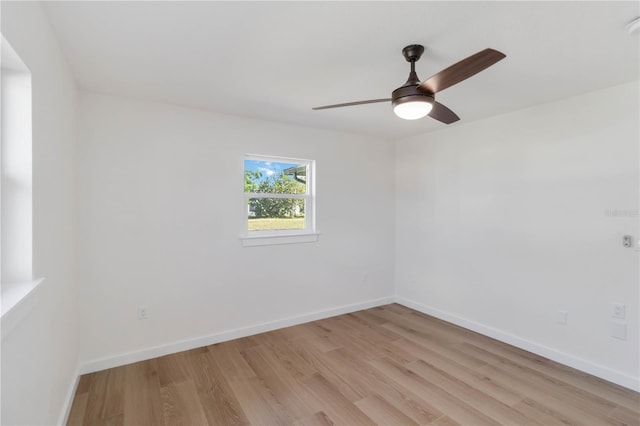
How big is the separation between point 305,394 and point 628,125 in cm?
323

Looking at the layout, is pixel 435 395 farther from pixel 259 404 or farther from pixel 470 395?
pixel 259 404

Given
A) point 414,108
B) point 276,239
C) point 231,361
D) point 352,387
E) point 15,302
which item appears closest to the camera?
point 15,302

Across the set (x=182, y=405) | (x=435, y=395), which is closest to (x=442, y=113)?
(x=435, y=395)

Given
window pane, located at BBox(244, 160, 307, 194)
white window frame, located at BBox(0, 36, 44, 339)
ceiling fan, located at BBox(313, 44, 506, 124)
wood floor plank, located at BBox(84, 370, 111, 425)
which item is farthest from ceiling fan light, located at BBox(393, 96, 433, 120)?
wood floor plank, located at BBox(84, 370, 111, 425)

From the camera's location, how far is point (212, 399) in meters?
2.25

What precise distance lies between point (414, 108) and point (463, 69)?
343mm

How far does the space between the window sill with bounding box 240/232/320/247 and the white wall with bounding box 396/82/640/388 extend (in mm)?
1501

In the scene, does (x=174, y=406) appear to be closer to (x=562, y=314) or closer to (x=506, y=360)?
(x=506, y=360)

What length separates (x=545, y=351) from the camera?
2.89 meters

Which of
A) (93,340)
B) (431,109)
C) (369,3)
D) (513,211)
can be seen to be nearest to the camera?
(369,3)

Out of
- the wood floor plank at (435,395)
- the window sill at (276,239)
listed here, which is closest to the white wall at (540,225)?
the wood floor plank at (435,395)

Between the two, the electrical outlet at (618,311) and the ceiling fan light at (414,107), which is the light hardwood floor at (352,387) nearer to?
the electrical outlet at (618,311)

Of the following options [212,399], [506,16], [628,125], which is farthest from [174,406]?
[628,125]

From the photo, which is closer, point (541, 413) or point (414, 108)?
point (414, 108)
